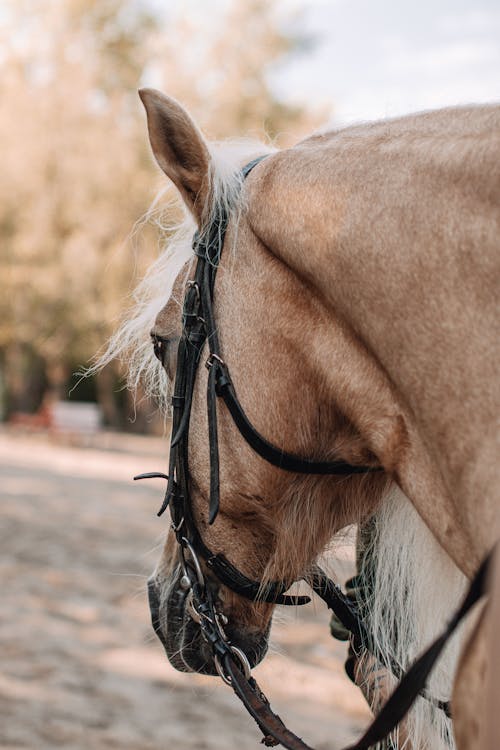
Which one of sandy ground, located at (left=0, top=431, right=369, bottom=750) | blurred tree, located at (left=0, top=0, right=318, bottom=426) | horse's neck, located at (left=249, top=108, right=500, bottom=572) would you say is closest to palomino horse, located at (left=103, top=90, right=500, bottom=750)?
horse's neck, located at (left=249, top=108, right=500, bottom=572)

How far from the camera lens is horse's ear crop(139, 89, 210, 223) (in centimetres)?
162

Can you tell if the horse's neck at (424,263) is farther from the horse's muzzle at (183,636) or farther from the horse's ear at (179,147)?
the horse's muzzle at (183,636)

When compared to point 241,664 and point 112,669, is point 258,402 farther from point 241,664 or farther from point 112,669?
point 112,669

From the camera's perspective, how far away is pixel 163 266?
205 centimetres

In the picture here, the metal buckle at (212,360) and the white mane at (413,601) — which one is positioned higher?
the metal buckle at (212,360)

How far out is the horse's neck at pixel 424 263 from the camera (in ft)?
4.23

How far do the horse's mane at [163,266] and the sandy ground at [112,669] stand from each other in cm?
67

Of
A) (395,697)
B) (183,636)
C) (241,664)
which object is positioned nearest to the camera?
(395,697)

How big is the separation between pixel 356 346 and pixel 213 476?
434 millimetres

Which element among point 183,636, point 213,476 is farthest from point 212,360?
point 183,636

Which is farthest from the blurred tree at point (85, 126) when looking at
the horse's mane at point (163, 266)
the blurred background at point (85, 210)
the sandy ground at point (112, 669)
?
the horse's mane at point (163, 266)

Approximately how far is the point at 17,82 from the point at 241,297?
22295mm

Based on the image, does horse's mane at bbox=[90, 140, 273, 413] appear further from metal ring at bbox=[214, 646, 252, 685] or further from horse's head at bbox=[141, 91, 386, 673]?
metal ring at bbox=[214, 646, 252, 685]

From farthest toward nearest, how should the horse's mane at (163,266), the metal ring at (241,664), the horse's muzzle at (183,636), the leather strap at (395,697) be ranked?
the horse's muzzle at (183,636)
the metal ring at (241,664)
the horse's mane at (163,266)
the leather strap at (395,697)
